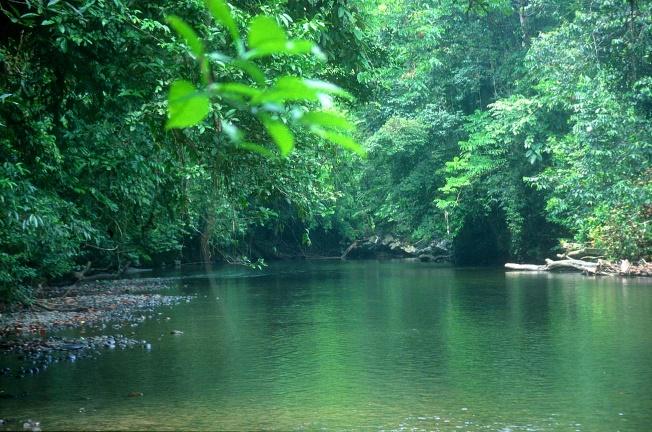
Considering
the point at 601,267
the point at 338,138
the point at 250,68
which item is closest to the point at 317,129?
the point at 338,138

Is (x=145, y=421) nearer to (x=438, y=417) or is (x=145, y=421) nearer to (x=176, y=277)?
(x=438, y=417)

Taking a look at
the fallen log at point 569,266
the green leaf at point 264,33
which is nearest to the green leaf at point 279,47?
the green leaf at point 264,33

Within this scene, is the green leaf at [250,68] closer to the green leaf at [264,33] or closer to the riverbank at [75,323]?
the green leaf at [264,33]

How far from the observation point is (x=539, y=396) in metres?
8.86

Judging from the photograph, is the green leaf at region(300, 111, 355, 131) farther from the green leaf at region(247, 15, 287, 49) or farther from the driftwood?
the driftwood

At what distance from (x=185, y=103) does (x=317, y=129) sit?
25 cm

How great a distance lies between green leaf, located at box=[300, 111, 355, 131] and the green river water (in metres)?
6.78

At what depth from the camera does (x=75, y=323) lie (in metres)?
15.1

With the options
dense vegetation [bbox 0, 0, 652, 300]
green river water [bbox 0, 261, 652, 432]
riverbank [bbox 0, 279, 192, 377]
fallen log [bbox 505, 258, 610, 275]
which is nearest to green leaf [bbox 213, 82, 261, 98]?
dense vegetation [bbox 0, 0, 652, 300]

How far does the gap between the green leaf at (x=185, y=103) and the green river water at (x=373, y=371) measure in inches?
272

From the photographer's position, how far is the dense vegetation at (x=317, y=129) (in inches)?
234

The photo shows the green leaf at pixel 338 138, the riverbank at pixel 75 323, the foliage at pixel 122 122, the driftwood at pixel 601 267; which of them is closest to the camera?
the green leaf at pixel 338 138

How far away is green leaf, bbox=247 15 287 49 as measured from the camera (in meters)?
1.00

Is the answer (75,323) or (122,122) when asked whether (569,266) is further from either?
(122,122)
